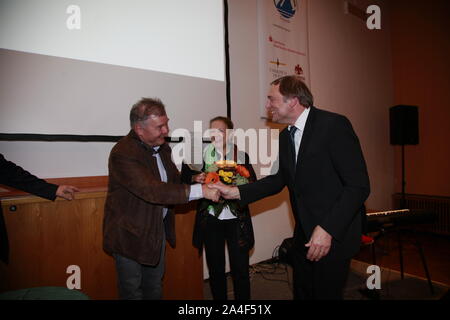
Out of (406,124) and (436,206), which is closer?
(406,124)

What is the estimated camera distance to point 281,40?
3.94m

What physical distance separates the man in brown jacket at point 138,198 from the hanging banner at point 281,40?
→ 224 cm

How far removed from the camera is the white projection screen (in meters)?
2.02

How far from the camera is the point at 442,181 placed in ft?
17.5

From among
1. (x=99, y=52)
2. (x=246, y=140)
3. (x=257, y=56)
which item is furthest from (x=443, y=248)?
(x=99, y=52)

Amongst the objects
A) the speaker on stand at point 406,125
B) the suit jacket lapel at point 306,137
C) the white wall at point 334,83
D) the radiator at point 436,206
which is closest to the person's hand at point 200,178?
Answer: the suit jacket lapel at point 306,137

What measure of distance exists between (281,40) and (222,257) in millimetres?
3121

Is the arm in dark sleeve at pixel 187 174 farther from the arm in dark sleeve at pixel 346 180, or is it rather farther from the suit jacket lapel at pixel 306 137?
the arm in dark sleeve at pixel 346 180

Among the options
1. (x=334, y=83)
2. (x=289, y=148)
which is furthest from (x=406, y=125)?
(x=289, y=148)

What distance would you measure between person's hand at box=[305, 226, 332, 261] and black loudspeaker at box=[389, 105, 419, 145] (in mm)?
4629

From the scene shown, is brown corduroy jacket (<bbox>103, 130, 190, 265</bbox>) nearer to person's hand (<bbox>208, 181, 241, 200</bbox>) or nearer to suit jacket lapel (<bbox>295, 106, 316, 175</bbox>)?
person's hand (<bbox>208, 181, 241, 200</bbox>)

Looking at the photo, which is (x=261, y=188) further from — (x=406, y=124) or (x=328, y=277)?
(x=406, y=124)

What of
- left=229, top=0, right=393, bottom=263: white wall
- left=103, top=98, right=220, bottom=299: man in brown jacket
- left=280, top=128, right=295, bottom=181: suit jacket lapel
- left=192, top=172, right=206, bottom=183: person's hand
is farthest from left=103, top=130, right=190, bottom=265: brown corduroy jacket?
left=229, top=0, right=393, bottom=263: white wall
